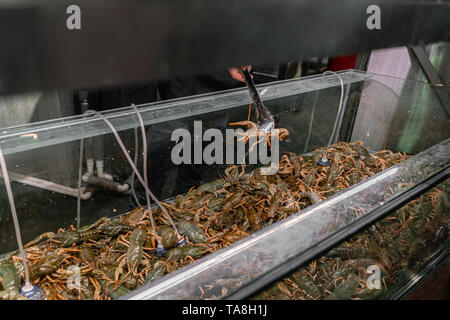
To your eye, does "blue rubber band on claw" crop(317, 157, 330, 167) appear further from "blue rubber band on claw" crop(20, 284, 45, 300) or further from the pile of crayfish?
"blue rubber band on claw" crop(20, 284, 45, 300)

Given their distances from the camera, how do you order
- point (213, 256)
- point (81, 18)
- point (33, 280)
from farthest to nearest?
point (33, 280) < point (213, 256) < point (81, 18)

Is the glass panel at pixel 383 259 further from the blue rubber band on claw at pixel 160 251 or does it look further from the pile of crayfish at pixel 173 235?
the blue rubber band on claw at pixel 160 251

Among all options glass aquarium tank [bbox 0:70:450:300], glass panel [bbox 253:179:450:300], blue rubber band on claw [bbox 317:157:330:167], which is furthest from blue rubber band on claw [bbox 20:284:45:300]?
blue rubber band on claw [bbox 317:157:330:167]

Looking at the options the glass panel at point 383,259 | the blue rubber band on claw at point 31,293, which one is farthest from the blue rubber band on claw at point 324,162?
the blue rubber band on claw at point 31,293

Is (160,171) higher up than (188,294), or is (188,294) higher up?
(188,294)

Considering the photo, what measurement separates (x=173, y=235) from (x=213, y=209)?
12.5 inches

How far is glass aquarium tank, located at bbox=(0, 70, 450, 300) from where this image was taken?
3.37ft

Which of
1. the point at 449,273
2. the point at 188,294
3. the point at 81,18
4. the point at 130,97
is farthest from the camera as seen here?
the point at 130,97


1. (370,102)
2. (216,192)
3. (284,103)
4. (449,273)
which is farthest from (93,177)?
(370,102)

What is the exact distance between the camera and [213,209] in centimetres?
179

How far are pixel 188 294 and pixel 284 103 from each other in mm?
1676

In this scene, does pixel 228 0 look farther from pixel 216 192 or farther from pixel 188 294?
pixel 216 192

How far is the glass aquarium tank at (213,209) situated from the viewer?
103 cm

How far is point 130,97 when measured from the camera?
2.83 metres
